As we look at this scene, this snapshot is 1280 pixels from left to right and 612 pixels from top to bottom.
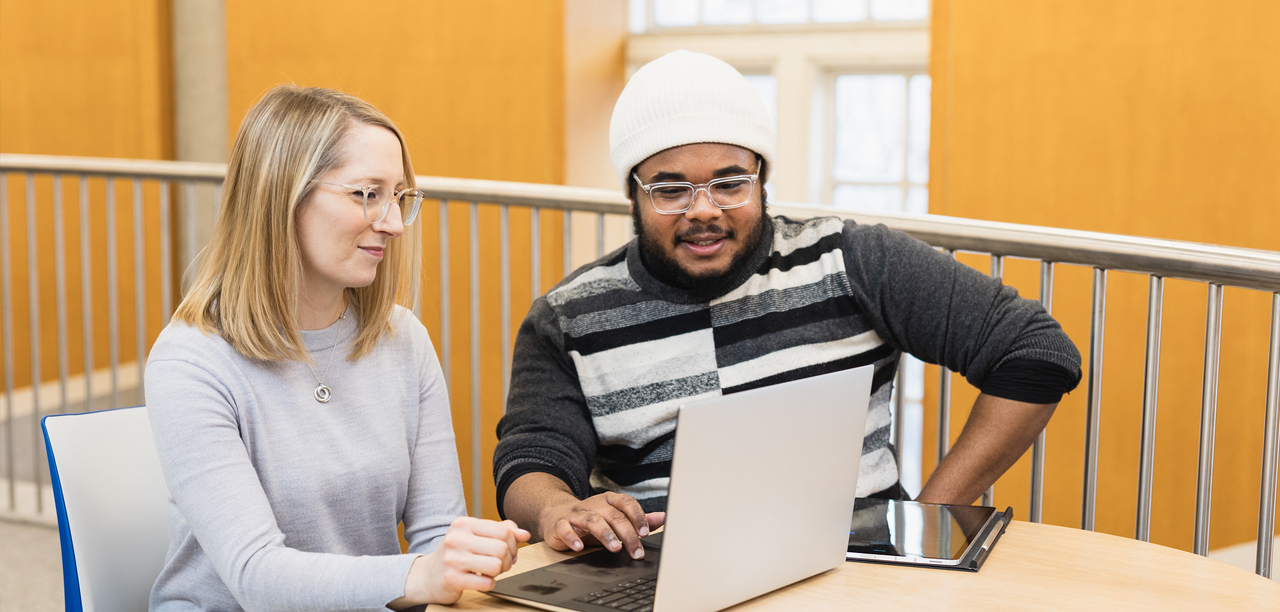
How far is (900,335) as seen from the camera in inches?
69.3

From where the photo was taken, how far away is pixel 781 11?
16.3 feet

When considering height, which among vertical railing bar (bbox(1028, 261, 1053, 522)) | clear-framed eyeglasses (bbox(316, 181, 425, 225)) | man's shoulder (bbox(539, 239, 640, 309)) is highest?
clear-framed eyeglasses (bbox(316, 181, 425, 225))

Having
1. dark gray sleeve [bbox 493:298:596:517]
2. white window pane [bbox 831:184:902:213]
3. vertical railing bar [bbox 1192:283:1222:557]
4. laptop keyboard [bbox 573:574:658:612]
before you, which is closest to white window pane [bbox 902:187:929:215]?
white window pane [bbox 831:184:902:213]

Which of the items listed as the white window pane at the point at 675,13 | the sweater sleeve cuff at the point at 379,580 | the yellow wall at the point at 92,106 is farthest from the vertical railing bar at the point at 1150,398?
the yellow wall at the point at 92,106

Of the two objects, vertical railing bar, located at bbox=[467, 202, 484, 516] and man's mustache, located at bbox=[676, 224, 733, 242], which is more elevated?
man's mustache, located at bbox=[676, 224, 733, 242]

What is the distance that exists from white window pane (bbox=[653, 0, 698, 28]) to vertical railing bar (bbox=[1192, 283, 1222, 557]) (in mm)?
3556

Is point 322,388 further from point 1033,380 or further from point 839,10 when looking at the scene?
point 839,10

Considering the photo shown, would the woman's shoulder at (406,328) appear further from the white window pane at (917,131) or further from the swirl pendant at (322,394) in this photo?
the white window pane at (917,131)

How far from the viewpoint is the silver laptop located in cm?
97

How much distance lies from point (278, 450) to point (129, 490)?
239 mm

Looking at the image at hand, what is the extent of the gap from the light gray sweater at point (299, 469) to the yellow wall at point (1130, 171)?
2857 millimetres

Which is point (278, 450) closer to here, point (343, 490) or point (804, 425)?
point (343, 490)

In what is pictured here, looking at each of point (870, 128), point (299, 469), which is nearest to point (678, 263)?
point (299, 469)

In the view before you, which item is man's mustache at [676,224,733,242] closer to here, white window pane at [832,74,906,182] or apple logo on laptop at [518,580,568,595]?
apple logo on laptop at [518,580,568,595]
